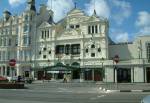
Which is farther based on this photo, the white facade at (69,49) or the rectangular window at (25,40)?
the rectangular window at (25,40)

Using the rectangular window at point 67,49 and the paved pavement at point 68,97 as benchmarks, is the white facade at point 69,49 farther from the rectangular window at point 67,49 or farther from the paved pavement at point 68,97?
the paved pavement at point 68,97

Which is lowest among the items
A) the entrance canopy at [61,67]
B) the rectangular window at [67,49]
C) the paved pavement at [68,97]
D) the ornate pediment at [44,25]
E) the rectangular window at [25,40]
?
the paved pavement at [68,97]

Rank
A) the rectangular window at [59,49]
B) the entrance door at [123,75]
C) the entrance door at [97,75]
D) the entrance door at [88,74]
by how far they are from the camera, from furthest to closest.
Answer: the rectangular window at [59,49] → the entrance door at [88,74] → the entrance door at [97,75] → the entrance door at [123,75]

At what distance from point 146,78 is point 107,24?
16.4 metres

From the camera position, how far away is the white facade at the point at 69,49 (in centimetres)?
6762

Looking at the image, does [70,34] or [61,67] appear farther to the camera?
[70,34]

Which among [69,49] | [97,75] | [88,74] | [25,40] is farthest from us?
[25,40]

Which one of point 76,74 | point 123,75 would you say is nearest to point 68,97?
point 123,75

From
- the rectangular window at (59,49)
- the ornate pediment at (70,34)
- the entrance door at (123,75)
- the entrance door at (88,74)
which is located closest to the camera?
the entrance door at (123,75)

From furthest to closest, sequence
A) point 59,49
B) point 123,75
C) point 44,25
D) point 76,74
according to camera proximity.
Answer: point 44,25
point 59,49
point 76,74
point 123,75

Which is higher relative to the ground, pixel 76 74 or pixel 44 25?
→ pixel 44 25

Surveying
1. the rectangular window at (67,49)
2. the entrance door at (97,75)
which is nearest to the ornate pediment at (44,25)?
the rectangular window at (67,49)

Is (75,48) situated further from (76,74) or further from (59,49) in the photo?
(76,74)

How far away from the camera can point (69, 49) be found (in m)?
75.6
